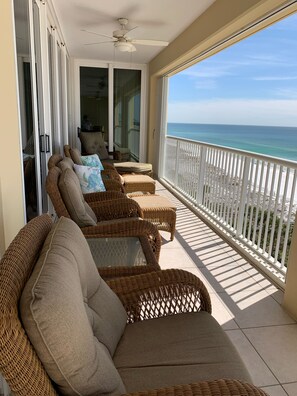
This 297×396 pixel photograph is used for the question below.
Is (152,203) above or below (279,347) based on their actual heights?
above

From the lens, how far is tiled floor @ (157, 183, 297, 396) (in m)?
1.60

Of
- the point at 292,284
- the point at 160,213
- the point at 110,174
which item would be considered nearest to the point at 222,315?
the point at 292,284

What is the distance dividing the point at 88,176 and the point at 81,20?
8.58 feet

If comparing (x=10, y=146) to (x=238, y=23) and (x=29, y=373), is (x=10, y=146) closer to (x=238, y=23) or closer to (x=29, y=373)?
(x=29, y=373)

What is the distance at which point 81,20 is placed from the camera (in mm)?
4230

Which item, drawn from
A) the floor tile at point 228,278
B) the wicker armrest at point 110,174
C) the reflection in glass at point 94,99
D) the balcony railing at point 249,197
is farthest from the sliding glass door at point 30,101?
the reflection in glass at point 94,99

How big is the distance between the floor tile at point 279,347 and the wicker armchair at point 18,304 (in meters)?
0.63

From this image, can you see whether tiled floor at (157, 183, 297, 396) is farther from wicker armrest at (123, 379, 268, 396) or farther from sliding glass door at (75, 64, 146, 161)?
sliding glass door at (75, 64, 146, 161)

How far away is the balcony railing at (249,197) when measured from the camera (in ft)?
8.14

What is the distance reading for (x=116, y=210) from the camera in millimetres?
2467

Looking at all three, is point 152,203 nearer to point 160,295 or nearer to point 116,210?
point 116,210

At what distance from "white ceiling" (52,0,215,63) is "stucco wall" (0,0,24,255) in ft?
7.96

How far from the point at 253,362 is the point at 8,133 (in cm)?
177

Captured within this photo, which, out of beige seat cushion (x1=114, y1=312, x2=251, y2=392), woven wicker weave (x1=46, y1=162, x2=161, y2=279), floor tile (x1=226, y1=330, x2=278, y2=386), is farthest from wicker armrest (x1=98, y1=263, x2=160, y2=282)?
floor tile (x1=226, y1=330, x2=278, y2=386)
